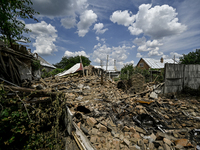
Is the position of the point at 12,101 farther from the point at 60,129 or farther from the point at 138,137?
the point at 138,137

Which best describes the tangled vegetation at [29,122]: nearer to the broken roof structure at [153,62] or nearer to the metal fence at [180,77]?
the metal fence at [180,77]

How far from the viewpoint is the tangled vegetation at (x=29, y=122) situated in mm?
2596

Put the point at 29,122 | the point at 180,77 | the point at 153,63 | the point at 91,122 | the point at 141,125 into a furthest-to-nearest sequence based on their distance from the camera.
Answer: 1. the point at 153,63
2. the point at 180,77
3. the point at 141,125
4. the point at 91,122
5. the point at 29,122

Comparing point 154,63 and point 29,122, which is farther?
point 154,63

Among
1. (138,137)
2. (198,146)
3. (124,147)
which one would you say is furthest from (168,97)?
(124,147)

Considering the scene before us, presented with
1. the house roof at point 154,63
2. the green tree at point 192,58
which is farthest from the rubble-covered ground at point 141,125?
the house roof at point 154,63

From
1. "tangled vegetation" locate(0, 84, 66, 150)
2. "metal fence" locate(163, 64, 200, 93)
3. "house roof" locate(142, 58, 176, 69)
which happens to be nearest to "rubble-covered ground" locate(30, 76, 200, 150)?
"tangled vegetation" locate(0, 84, 66, 150)

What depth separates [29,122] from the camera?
2.88 meters

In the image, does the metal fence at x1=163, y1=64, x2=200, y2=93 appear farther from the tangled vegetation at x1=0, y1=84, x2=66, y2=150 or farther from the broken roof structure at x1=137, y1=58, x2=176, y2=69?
the broken roof structure at x1=137, y1=58, x2=176, y2=69

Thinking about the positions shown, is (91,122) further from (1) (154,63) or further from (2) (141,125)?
(1) (154,63)

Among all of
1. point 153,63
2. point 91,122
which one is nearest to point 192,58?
point 153,63

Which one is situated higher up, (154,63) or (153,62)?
(153,62)

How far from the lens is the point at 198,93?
5.78 m

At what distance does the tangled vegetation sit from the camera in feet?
8.52
